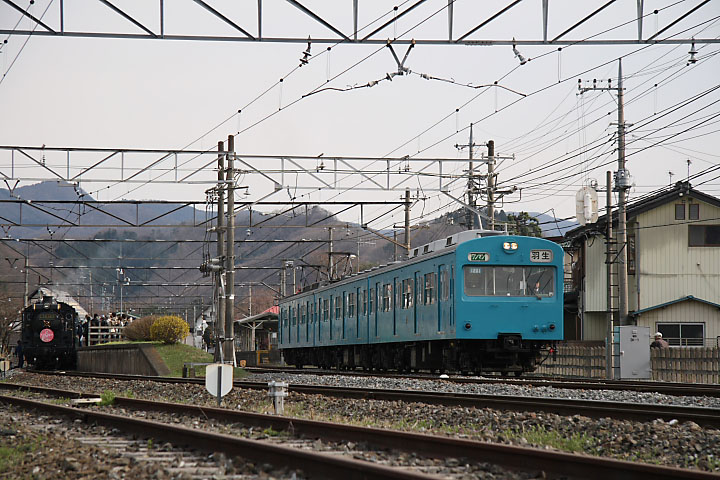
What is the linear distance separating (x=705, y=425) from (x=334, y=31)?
835cm

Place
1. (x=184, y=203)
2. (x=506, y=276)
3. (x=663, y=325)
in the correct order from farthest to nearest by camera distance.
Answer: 1. (x=663, y=325)
2. (x=184, y=203)
3. (x=506, y=276)

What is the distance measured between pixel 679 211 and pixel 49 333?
24872 millimetres

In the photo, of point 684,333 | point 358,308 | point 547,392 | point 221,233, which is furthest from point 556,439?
point 684,333

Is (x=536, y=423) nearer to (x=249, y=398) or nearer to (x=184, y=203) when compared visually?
(x=249, y=398)

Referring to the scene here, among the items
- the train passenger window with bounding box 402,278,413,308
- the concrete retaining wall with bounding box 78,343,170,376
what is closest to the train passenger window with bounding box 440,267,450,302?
the train passenger window with bounding box 402,278,413,308

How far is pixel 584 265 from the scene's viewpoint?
119 feet

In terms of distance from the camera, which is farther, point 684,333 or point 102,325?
point 102,325

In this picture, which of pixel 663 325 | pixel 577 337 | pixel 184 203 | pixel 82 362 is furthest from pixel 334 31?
pixel 82 362

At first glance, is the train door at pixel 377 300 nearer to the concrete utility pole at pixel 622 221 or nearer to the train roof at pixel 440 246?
the train roof at pixel 440 246

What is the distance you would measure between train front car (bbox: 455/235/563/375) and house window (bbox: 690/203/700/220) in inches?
640

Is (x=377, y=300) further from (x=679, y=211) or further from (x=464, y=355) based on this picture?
(x=679, y=211)

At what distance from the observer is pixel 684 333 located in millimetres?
33281

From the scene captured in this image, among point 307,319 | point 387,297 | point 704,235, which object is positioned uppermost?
point 704,235

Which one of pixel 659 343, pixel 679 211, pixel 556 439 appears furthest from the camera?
pixel 679 211
